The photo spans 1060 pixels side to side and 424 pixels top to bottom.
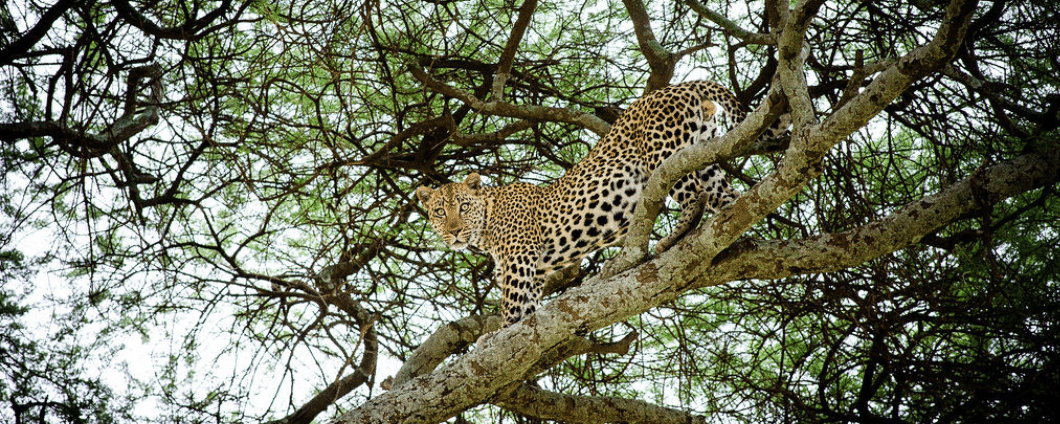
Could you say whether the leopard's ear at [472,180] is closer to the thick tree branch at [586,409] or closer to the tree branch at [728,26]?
the thick tree branch at [586,409]

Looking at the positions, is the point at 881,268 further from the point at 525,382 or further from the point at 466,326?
the point at 466,326

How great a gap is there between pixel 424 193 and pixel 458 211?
1.31ft

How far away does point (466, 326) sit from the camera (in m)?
6.18

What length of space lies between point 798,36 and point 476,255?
176 inches

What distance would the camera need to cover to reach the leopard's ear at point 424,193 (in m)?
6.71

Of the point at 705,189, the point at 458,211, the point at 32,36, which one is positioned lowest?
the point at 705,189

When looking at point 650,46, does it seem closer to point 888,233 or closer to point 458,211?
point 458,211

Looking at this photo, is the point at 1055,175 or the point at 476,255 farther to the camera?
the point at 476,255

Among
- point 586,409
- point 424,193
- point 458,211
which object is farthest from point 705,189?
point 424,193

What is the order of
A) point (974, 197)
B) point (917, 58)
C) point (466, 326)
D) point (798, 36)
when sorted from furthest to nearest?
1. point (466, 326)
2. point (974, 197)
3. point (798, 36)
4. point (917, 58)

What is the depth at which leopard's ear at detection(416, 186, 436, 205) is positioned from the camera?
6.71 metres

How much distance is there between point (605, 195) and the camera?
19.3 ft

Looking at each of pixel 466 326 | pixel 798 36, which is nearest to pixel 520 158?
pixel 466 326

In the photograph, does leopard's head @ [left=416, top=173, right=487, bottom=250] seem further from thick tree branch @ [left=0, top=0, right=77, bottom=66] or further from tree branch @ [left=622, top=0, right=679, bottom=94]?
thick tree branch @ [left=0, top=0, right=77, bottom=66]
